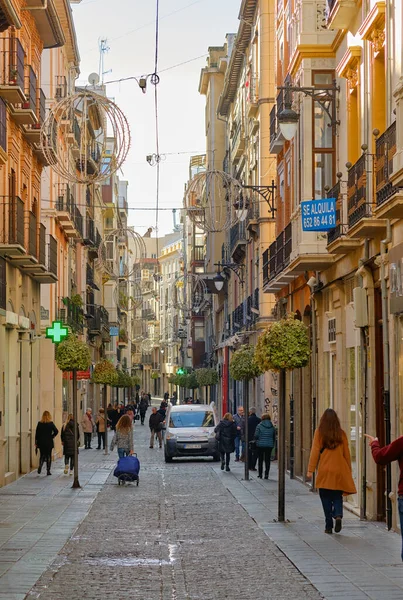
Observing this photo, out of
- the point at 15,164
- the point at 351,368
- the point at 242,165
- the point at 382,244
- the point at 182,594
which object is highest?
the point at 242,165

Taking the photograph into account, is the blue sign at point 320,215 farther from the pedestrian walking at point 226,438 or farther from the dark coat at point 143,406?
the dark coat at point 143,406

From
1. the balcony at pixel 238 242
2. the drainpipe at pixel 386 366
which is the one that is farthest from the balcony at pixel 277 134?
the balcony at pixel 238 242

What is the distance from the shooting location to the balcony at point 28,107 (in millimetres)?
27353

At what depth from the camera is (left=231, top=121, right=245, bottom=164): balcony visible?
48.8 m

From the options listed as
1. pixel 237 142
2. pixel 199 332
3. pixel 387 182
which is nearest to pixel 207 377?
pixel 237 142

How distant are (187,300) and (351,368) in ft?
280

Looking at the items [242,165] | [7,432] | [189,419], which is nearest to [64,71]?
[242,165]

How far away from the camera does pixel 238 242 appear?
47.2 meters

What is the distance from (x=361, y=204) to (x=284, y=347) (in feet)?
10.4

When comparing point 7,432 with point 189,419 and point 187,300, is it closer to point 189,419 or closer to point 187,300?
point 189,419

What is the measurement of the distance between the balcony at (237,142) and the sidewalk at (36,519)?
1978 centimetres

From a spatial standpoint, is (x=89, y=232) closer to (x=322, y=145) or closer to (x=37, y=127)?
(x=37, y=127)

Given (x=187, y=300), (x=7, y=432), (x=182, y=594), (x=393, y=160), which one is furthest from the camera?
(x=187, y=300)

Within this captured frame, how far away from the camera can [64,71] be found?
4500 centimetres
